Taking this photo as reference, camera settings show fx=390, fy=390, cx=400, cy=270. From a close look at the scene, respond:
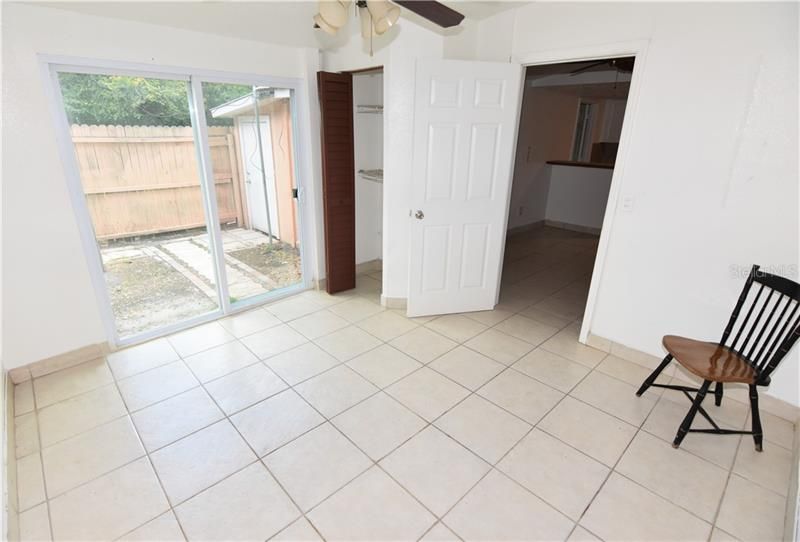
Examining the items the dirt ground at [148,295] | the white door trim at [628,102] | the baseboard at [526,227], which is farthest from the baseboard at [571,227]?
the dirt ground at [148,295]

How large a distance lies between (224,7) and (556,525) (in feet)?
10.6

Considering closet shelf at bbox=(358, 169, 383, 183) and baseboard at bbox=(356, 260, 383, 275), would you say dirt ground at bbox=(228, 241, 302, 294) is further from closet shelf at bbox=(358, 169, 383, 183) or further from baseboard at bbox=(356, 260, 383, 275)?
closet shelf at bbox=(358, 169, 383, 183)

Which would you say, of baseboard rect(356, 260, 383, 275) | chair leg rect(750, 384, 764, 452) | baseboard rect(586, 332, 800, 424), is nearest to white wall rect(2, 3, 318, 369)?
baseboard rect(356, 260, 383, 275)

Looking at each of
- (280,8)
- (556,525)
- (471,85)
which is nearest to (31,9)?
(280,8)

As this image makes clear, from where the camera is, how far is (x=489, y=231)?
10.6ft

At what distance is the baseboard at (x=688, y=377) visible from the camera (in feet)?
7.25

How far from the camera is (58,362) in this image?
8.34ft

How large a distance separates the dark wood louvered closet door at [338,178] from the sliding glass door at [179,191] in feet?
1.20

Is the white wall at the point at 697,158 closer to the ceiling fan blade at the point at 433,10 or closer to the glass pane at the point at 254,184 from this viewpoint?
the ceiling fan blade at the point at 433,10

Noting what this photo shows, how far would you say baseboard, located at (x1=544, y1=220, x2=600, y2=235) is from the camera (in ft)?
20.4

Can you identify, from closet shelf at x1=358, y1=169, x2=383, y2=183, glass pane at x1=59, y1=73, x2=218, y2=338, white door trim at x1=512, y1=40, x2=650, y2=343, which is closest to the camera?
white door trim at x1=512, y1=40, x2=650, y2=343

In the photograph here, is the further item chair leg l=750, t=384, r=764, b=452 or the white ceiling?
the white ceiling

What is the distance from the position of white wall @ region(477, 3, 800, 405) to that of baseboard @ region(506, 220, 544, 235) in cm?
351

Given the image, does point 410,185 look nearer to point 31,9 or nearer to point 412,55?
point 412,55
